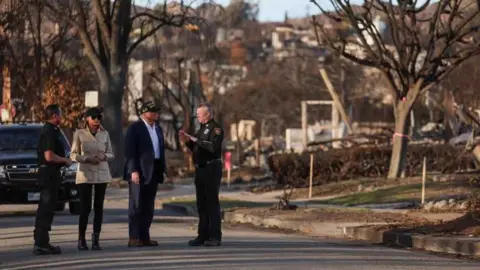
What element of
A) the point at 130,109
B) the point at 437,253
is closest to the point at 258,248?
the point at 437,253

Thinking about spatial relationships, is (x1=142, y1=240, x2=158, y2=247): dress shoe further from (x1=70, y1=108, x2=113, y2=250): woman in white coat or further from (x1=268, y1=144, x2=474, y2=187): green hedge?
(x1=268, y1=144, x2=474, y2=187): green hedge

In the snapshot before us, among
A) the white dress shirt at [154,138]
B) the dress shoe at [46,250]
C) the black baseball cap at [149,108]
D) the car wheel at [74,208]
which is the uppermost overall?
the black baseball cap at [149,108]

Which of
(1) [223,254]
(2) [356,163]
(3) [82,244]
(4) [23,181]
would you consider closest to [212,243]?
(1) [223,254]

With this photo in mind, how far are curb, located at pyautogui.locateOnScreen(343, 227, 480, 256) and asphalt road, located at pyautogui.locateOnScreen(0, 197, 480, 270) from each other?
0.36 m

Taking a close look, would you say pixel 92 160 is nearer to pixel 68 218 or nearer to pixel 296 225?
pixel 296 225

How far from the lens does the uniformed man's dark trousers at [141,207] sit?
51.0 ft

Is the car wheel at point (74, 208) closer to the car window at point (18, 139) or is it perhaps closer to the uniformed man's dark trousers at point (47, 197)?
the car window at point (18, 139)

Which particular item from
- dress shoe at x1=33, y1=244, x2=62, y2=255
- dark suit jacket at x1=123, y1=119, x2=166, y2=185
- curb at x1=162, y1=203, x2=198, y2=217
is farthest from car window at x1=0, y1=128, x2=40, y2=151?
dress shoe at x1=33, y1=244, x2=62, y2=255

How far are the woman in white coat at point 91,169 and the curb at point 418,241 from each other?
411 centimetres

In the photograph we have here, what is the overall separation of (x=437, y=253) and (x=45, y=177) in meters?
5.06

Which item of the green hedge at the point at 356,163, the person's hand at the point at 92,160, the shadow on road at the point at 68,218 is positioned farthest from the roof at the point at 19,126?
the person's hand at the point at 92,160

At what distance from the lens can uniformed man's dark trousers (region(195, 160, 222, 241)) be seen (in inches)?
621

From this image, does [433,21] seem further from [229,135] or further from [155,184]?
[229,135]

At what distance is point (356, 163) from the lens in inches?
1237
